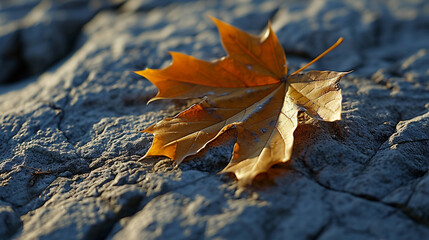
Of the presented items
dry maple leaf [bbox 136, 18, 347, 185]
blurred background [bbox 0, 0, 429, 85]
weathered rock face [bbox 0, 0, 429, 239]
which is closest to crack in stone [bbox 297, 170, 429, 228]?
weathered rock face [bbox 0, 0, 429, 239]

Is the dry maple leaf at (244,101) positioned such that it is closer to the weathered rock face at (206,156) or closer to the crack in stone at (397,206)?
the weathered rock face at (206,156)

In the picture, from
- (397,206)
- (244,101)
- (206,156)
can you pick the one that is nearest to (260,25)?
(244,101)

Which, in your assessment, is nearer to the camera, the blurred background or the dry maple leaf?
the dry maple leaf

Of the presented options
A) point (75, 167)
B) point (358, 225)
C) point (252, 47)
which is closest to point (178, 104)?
point (252, 47)

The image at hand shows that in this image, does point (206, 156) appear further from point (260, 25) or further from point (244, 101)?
point (260, 25)

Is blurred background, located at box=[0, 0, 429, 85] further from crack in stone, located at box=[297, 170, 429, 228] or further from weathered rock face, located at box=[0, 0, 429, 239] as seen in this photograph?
crack in stone, located at box=[297, 170, 429, 228]
